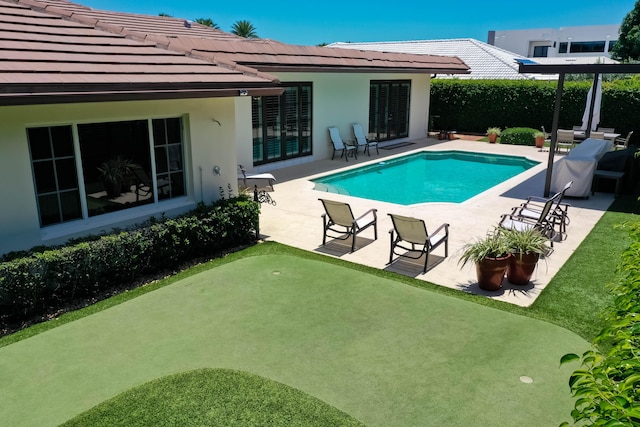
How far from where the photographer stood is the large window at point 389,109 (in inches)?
914

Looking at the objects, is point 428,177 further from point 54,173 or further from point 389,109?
point 54,173

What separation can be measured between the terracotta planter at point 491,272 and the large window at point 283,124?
431 inches

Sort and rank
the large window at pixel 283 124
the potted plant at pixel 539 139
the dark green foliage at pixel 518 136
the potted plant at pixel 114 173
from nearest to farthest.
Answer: the potted plant at pixel 114 173 < the large window at pixel 283 124 < the potted plant at pixel 539 139 < the dark green foliage at pixel 518 136

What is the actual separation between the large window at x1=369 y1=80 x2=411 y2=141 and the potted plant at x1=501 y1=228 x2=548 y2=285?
50.9 feet

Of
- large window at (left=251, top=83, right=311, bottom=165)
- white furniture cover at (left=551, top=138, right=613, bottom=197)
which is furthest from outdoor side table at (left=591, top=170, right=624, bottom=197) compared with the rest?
large window at (left=251, top=83, right=311, bottom=165)

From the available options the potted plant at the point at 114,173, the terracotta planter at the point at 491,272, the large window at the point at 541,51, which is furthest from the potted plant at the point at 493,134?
the large window at the point at 541,51

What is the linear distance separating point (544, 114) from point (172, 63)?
22.0 m

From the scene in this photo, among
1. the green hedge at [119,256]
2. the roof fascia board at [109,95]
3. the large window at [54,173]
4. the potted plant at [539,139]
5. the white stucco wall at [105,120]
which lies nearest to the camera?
the roof fascia board at [109,95]

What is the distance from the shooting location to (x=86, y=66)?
8320 mm

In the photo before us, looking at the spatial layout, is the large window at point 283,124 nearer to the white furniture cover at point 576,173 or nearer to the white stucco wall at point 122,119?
the white stucco wall at point 122,119

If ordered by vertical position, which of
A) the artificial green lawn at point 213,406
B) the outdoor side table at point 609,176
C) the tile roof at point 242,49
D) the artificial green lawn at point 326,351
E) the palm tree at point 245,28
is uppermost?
the palm tree at point 245,28

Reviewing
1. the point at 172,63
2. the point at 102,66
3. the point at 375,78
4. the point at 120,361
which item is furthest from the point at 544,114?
the point at 120,361

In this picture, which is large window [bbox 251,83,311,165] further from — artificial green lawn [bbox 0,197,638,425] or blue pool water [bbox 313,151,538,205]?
artificial green lawn [bbox 0,197,638,425]

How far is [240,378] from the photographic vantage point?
5629mm
